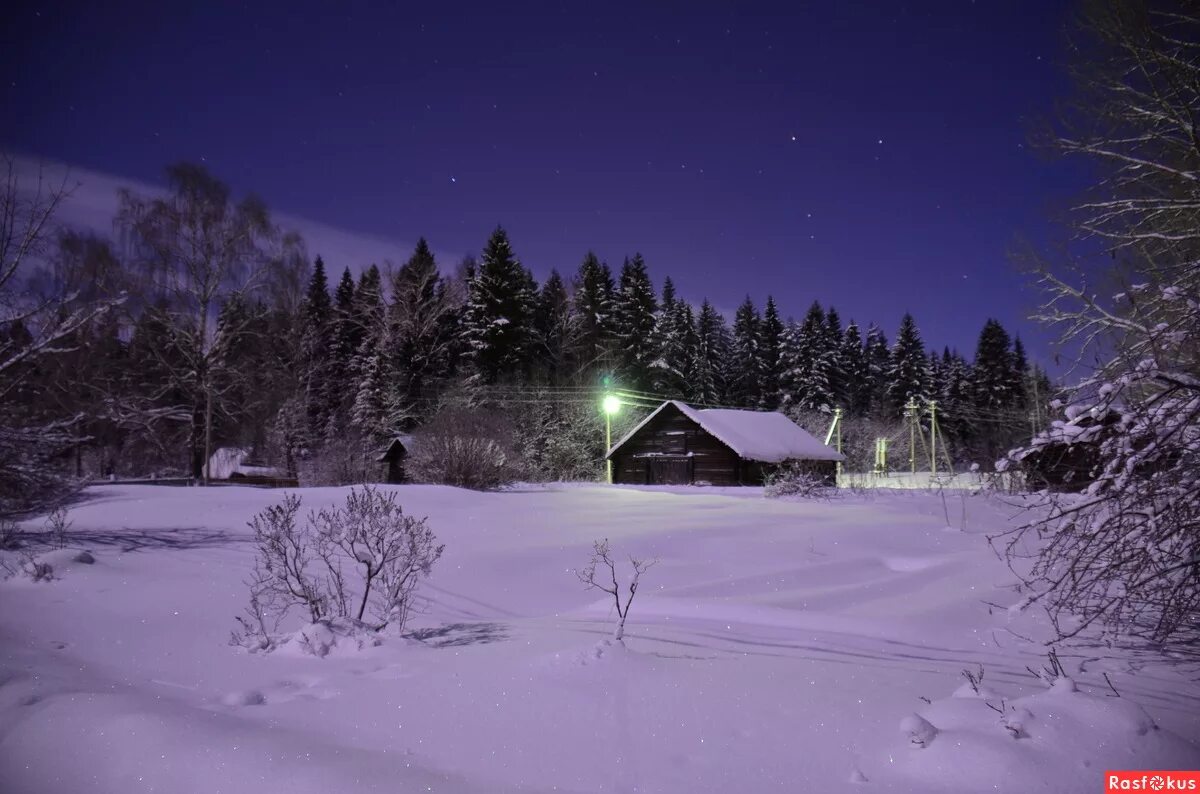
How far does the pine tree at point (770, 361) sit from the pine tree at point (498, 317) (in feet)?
69.4

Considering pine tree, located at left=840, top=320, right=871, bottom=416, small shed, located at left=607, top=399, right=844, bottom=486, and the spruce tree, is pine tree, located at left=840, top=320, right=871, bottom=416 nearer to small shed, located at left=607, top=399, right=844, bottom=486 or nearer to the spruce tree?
the spruce tree

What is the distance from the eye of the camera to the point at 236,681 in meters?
4.65

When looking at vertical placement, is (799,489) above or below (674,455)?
below

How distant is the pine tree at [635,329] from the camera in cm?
4475

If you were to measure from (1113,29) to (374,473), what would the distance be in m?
32.6

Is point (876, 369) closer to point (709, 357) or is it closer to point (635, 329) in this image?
point (709, 357)

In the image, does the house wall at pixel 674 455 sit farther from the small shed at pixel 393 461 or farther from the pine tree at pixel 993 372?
the pine tree at pixel 993 372

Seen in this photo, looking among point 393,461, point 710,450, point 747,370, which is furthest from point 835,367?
point 393,461

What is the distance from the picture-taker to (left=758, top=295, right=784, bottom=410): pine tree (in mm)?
53844

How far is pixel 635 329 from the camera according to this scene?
1801 inches

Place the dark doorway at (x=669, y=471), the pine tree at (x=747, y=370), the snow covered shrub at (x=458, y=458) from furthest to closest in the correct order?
the pine tree at (x=747, y=370) → the dark doorway at (x=669, y=471) → the snow covered shrub at (x=458, y=458)

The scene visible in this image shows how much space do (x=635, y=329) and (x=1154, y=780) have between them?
141 feet

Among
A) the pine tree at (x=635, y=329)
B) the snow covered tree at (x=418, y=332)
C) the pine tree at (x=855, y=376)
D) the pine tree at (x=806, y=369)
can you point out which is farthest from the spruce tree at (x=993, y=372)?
the snow covered tree at (x=418, y=332)

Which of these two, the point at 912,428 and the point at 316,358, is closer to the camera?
the point at 316,358
